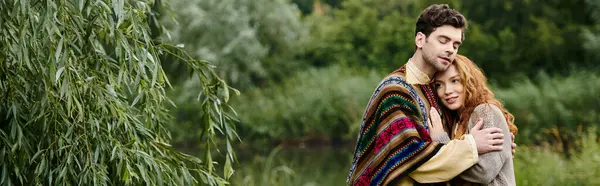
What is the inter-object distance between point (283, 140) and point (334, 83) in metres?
2.09

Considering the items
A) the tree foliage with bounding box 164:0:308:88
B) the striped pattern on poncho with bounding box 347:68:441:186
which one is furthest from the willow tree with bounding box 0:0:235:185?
the tree foliage with bounding box 164:0:308:88

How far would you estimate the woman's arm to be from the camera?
3.19 m

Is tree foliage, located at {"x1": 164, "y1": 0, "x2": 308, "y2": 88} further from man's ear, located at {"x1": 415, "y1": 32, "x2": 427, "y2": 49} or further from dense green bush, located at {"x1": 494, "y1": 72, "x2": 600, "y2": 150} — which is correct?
man's ear, located at {"x1": 415, "y1": 32, "x2": 427, "y2": 49}

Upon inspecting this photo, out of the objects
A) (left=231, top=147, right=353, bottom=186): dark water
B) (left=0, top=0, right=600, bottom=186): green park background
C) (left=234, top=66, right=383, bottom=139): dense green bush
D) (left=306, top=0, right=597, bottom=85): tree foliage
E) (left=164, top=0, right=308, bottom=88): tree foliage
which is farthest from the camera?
(left=164, top=0, right=308, bottom=88): tree foliage

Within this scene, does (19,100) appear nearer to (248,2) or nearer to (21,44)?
(21,44)

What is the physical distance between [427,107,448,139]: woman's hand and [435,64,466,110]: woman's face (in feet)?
0.33

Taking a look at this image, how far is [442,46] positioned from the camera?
330 centimetres

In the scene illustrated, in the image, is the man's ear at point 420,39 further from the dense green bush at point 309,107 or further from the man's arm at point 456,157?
the dense green bush at point 309,107

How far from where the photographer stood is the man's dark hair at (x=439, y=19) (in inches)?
130

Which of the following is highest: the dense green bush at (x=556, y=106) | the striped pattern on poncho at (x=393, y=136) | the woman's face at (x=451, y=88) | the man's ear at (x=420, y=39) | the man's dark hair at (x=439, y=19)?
the dense green bush at (x=556, y=106)

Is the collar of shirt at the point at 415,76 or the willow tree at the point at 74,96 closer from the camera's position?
the collar of shirt at the point at 415,76

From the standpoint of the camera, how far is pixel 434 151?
3193mm

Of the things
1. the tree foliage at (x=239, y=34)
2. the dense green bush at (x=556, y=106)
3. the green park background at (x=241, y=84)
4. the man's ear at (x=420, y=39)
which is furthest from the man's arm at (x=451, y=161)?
the tree foliage at (x=239, y=34)

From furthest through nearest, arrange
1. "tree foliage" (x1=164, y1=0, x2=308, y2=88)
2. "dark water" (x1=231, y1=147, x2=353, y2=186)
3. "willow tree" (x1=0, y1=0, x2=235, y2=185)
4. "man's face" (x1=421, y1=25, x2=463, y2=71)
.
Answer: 1. "tree foliage" (x1=164, y1=0, x2=308, y2=88)
2. "dark water" (x1=231, y1=147, x2=353, y2=186)
3. "willow tree" (x1=0, y1=0, x2=235, y2=185)
4. "man's face" (x1=421, y1=25, x2=463, y2=71)
